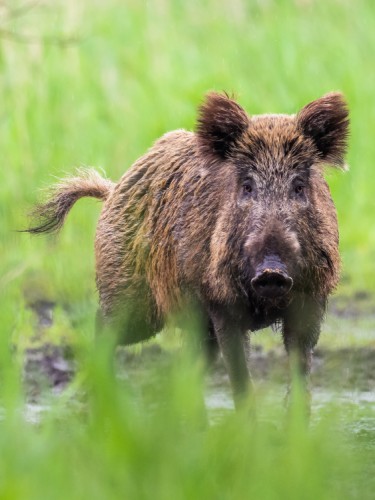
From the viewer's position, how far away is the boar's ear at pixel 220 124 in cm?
599

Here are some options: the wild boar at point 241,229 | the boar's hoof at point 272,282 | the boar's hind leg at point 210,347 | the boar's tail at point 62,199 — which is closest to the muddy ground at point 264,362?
the boar's hind leg at point 210,347

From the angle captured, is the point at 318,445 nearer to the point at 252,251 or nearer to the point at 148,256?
the point at 252,251

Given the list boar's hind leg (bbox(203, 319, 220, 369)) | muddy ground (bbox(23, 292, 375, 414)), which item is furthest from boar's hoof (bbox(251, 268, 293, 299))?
muddy ground (bbox(23, 292, 375, 414))

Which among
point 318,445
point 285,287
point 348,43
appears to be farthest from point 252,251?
point 348,43

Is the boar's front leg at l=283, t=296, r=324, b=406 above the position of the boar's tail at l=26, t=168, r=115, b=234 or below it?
below

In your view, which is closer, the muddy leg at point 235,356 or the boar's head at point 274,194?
the boar's head at point 274,194

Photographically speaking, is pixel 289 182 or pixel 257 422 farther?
pixel 289 182

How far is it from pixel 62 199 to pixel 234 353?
1.71 meters

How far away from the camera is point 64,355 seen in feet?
25.6

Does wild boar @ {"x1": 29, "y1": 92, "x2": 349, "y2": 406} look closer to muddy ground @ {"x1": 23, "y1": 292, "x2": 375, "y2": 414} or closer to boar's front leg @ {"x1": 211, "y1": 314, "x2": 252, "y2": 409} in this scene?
boar's front leg @ {"x1": 211, "y1": 314, "x2": 252, "y2": 409}

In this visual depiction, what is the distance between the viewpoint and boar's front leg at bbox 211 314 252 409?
5949mm

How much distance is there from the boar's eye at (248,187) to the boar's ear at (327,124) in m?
0.36

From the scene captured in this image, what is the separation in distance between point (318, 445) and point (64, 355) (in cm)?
461

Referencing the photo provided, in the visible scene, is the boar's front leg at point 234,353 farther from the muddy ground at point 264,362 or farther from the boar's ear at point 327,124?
the muddy ground at point 264,362
